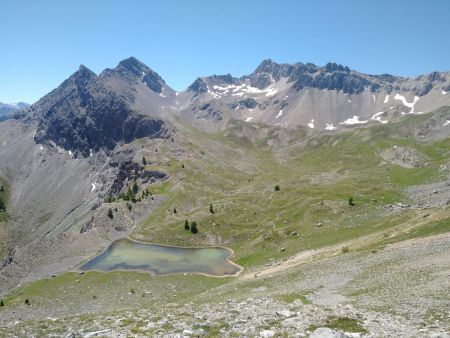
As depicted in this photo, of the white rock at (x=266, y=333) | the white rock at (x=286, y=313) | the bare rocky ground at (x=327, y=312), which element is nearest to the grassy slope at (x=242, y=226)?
the bare rocky ground at (x=327, y=312)

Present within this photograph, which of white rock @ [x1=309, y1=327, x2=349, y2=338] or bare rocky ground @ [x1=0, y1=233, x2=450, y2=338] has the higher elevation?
white rock @ [x1=309, y1=327, x2=349, y2=338]

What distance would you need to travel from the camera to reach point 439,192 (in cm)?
13675

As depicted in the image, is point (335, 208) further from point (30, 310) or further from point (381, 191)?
point (30, 310)

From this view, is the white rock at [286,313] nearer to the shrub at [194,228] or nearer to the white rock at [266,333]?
the white rock at [266,333]

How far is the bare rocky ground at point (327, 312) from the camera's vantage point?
2898 cm

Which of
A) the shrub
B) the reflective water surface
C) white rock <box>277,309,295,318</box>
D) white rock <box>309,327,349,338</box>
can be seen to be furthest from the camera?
the shrub

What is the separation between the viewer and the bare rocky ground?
Result: 29.0 metres

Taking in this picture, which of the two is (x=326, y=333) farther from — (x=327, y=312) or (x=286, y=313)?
(x=327, y=312)

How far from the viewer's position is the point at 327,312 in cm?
3369

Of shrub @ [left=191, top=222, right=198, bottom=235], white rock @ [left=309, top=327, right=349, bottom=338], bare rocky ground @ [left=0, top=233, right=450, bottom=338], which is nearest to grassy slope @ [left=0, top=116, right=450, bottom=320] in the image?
shrub @ [left=191, top=222, right=198, bottom=235]

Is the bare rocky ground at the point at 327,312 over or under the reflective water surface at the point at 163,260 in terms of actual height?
over

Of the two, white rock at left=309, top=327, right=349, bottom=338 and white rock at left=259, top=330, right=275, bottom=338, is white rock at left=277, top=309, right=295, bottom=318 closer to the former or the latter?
white rock at left=259, top=330, right=275, bottom=338

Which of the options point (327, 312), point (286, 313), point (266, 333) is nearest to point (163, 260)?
point (286, 313)

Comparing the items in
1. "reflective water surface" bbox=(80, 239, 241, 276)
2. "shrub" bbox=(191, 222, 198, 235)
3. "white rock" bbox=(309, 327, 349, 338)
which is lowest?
"reflective water surface" bbox=(80, 239, 241, 276)
